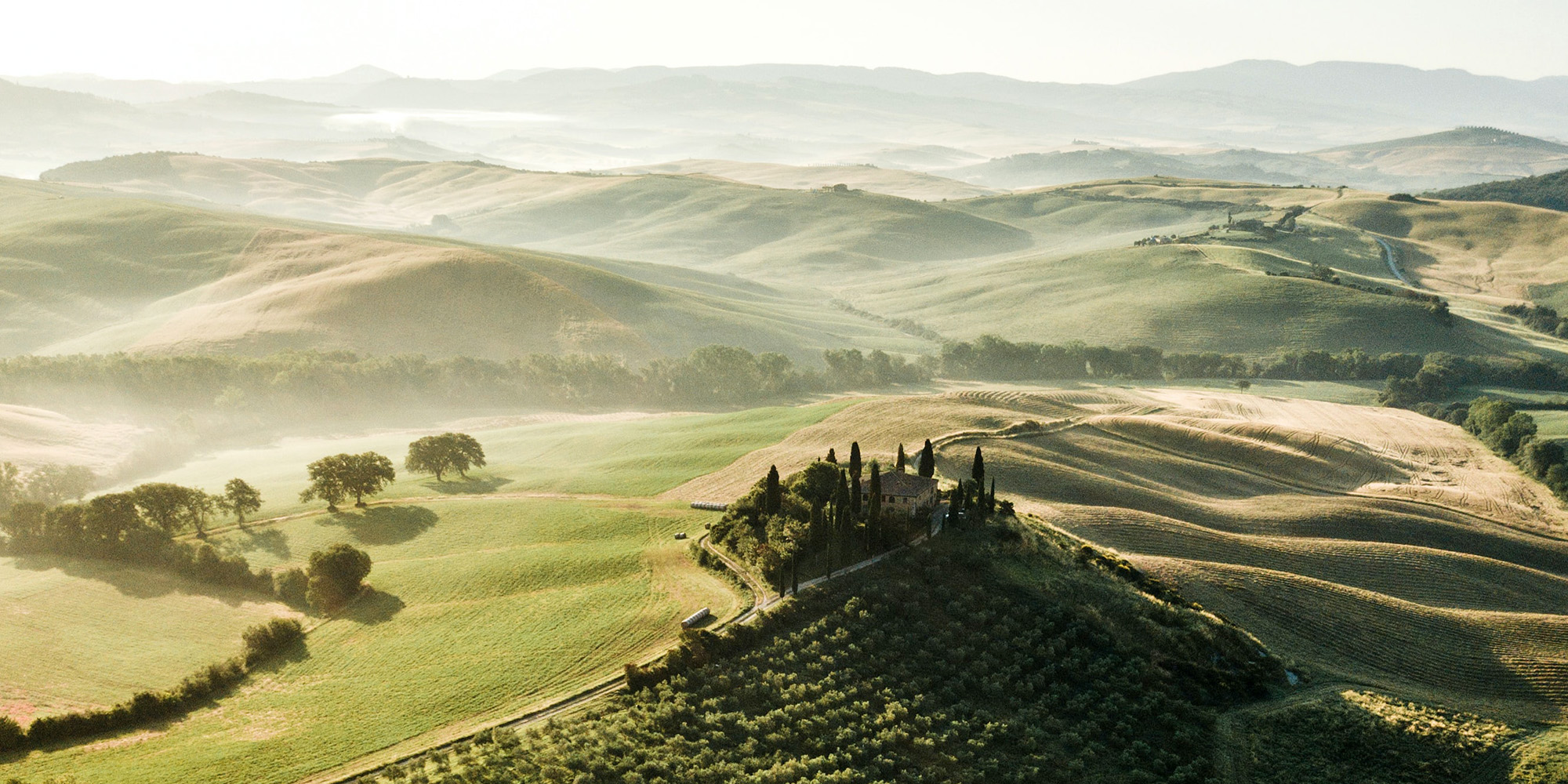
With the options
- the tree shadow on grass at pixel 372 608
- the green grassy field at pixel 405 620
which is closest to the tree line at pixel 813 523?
the green grassy field at pixel 405 620

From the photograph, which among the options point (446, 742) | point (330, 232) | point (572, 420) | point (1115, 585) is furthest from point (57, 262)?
point (1115, 585)

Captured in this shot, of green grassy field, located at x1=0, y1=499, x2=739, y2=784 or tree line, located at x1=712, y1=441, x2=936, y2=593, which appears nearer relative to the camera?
green grassy field, located at x1=0, y1=499, x2=739, y2=784

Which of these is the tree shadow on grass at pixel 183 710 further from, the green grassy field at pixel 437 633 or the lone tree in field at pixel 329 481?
the lone tree in field at pixel 329 481

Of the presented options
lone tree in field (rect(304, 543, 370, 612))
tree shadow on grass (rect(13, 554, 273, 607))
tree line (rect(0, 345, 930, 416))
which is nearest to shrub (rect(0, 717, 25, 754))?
lone tree in field (rect(304, 543, 370, 612))

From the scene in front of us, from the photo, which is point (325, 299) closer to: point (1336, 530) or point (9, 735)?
point (9, 735)

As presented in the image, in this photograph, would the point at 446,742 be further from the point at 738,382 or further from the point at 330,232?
the point at 330,232

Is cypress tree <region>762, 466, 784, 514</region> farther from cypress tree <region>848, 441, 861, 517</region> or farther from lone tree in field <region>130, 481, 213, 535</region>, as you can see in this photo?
lone tree in field <region>130, 481, 213, 535</region>

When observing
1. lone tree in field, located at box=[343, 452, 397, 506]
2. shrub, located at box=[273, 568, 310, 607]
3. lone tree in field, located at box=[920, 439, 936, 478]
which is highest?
→ lone tree in field, located at box=[343, 452, 397, 506]
